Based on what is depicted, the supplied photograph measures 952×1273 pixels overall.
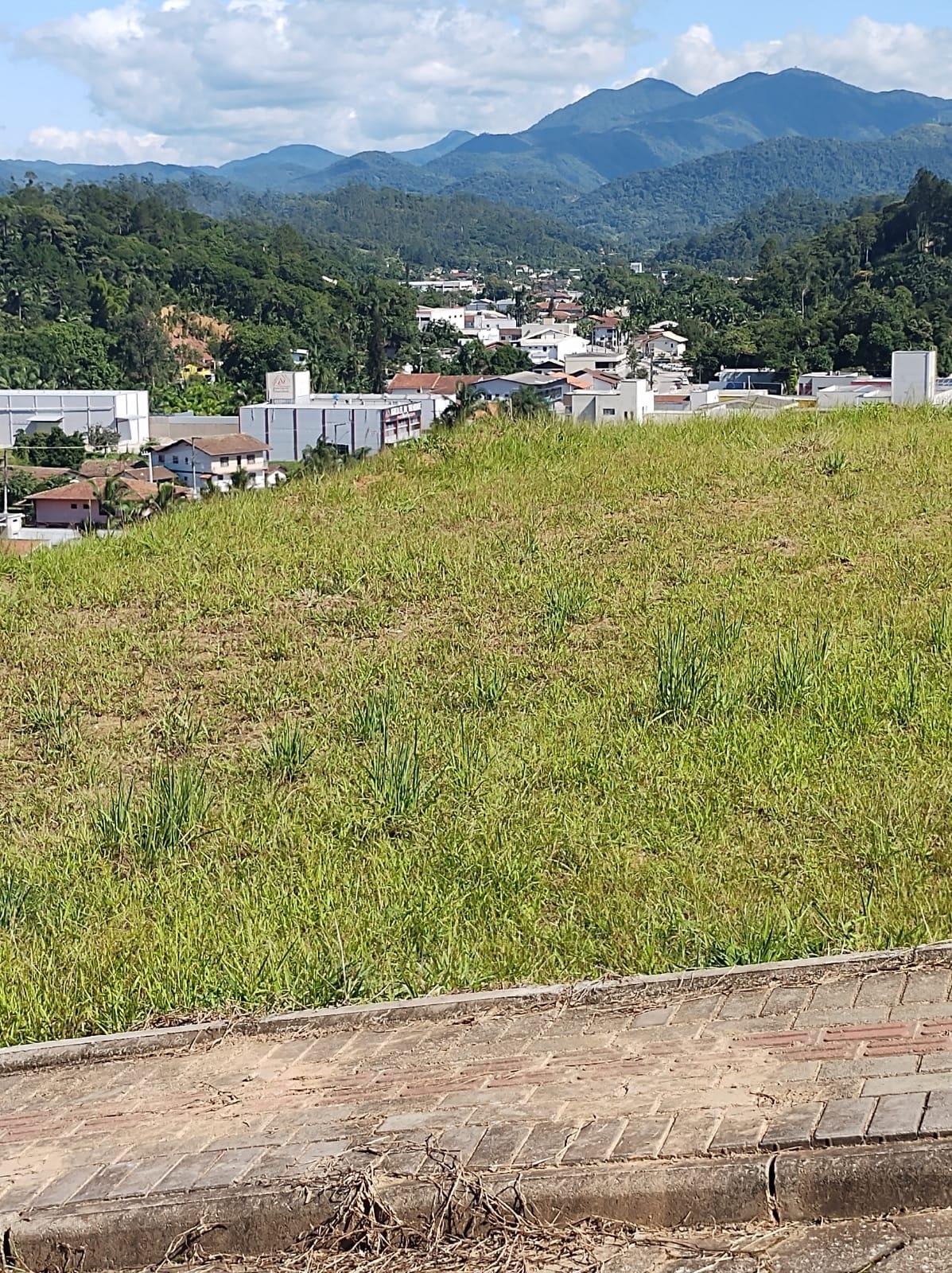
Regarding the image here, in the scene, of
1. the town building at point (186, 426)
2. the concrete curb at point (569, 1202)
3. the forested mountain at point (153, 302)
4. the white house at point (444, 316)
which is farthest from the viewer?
the white house at point (444, 316)

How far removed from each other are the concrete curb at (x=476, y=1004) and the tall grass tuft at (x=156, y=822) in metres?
1.19

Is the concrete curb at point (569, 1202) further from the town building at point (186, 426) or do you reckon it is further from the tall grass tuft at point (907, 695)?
the town building at point (186, 426)

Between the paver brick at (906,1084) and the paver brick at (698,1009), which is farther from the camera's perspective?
the paver brick at (698,1009)

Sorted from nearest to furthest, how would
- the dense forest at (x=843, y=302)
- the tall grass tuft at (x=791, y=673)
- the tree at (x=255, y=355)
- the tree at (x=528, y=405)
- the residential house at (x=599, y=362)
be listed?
the tall grass tuft at (x=791, y=673)
the tree at (x=528, y=405)
the dense forest at (x=843, y=302)
the tree at (x=255, y=355)
the residential house at (x=599, y=362)

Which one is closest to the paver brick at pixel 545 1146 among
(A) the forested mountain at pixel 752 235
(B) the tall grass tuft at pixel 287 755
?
(B) the tall grass tuft at pixel 287 755

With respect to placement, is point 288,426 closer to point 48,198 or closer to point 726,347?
point 726,347

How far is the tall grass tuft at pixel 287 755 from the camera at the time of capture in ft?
16.6

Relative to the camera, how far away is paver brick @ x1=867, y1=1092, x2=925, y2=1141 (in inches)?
87.4

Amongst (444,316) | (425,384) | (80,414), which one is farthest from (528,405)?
(444,316)

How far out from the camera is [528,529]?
7508 mm

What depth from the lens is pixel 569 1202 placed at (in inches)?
88.1

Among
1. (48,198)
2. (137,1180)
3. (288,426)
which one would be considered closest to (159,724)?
(137,1180)

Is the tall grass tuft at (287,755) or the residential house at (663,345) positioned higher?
the residential house at (663,345)

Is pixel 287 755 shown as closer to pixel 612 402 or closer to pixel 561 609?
pixel 561 609
